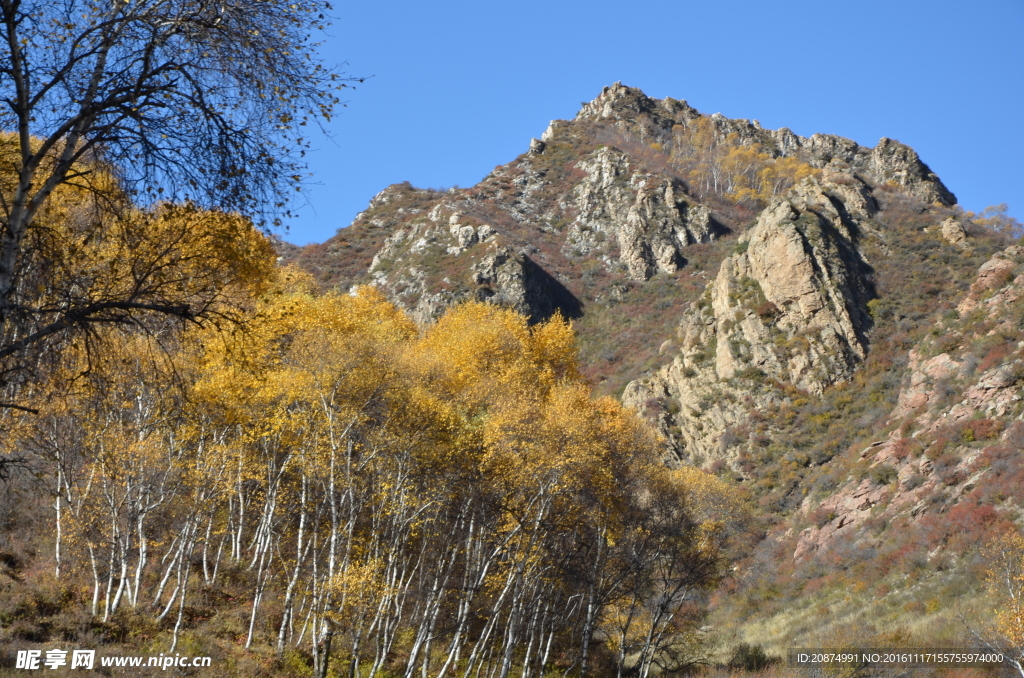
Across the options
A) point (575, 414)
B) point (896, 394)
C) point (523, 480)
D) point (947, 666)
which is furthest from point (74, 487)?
point (896, 394)

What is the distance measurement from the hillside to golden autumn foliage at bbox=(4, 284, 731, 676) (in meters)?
7.68

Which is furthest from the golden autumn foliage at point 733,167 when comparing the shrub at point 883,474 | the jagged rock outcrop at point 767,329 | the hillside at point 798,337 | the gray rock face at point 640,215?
the shrub at point 883,474

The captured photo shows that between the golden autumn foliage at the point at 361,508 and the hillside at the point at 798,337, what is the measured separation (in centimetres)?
768

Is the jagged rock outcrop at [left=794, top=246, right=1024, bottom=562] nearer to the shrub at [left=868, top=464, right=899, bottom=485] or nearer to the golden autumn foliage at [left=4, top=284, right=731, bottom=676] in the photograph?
the shrub at [left=868, top=464, right=899, bottom=485]

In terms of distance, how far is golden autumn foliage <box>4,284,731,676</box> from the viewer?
50.2 feet

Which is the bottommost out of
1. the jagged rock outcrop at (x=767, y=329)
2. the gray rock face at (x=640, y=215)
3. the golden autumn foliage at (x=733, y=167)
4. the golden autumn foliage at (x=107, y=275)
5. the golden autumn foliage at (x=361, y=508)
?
the golden autumn foliage at (x=361, y=508)

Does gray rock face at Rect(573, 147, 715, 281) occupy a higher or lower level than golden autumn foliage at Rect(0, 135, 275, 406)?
higher

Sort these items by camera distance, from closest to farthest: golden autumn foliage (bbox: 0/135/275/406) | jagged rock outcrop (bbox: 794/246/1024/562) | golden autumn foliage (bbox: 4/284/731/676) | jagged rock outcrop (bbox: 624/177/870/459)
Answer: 1. golden autumn foliage (bbox: 0/135/275/406)
2. golden autumn foliage (bbox: 4/284/731/676)
3. jagged rock outcrop (bbox: 794/246/1024/562)
4. jagged rock outcrop (bbox: 624/177/870/459)

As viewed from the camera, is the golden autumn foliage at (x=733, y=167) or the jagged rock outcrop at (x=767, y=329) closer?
the jagged rock outcrop at (x=767, y=329)

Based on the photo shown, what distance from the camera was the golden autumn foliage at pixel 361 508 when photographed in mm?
15312

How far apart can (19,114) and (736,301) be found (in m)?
46.7

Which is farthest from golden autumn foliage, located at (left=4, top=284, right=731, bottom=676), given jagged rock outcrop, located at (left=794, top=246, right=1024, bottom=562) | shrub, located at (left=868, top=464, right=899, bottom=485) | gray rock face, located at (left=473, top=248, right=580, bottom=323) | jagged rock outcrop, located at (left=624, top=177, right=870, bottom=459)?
gray rock face, located at (left=473, top=248, right=580, bottom=323)

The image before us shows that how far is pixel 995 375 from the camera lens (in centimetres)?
3066

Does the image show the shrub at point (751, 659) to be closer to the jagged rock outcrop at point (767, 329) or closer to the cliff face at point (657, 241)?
the jagged rock outcrop at point (767, 329)
